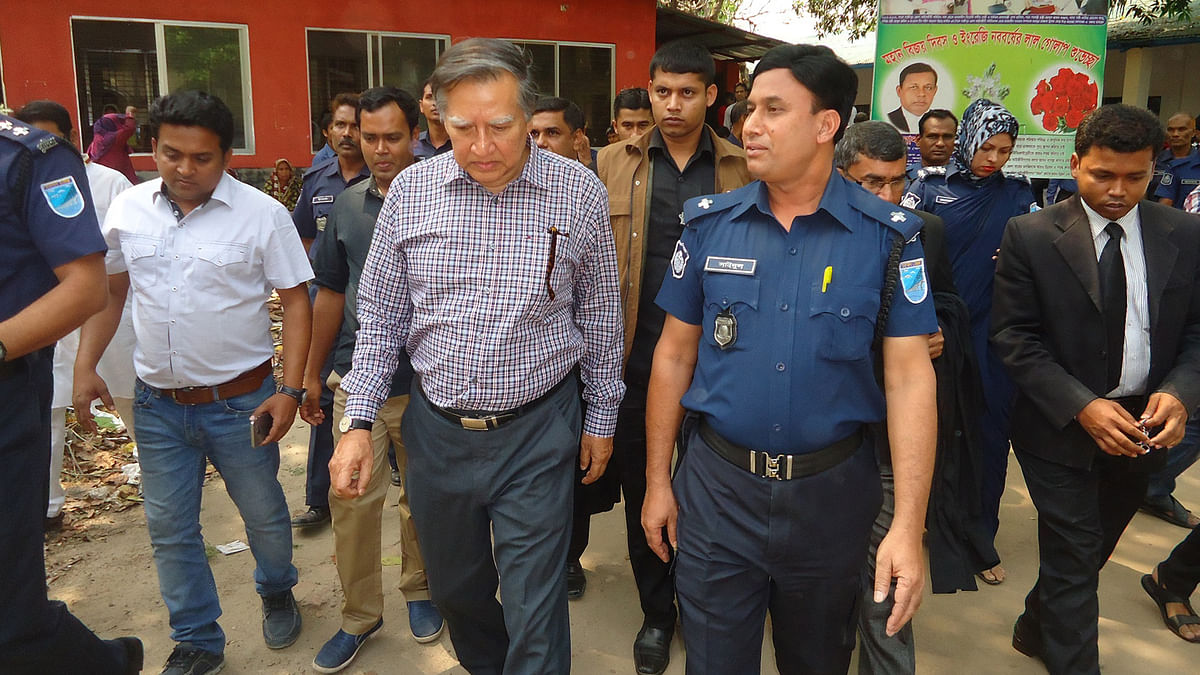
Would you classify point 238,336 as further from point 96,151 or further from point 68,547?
point 96,151

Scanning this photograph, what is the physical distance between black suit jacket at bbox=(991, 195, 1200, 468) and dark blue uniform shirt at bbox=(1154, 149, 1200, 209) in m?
5.11

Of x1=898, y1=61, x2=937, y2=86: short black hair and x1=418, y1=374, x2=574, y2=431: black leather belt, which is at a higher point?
x1=898, y1=61, x2=937, y2=86: short black hair

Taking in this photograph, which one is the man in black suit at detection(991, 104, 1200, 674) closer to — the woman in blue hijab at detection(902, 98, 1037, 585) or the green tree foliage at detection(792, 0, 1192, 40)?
the woman in blue hijab at detection(902, 98, 1037, 585)

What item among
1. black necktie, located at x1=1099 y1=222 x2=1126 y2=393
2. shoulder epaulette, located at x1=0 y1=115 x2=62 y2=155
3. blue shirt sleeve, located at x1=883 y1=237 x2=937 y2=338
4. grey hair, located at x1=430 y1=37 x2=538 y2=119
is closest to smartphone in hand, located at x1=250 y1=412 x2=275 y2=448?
shoulder epaulette, located at x1=0 y1=115 x2=62 y2=155

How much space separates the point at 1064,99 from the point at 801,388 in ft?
15.4

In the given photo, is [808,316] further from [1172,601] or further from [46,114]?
[46,114]

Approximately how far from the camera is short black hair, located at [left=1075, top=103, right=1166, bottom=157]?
9.00 ft

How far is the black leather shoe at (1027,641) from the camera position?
316 centimetres

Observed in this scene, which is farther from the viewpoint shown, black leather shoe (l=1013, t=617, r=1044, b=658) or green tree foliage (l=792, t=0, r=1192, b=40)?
green tree foliage (l=792, t=0, r=1192, b=40)

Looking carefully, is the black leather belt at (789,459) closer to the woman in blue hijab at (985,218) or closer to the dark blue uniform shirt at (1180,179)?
the woman in blue hijab at (985,218)

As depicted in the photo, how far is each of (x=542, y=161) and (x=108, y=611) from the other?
8.84ft

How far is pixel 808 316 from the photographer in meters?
2.02

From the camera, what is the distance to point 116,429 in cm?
561

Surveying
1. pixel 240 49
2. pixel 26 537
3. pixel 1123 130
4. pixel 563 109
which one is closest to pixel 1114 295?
pixel 1123 130
